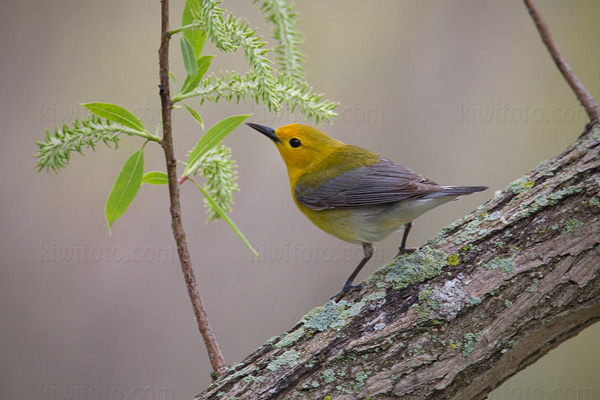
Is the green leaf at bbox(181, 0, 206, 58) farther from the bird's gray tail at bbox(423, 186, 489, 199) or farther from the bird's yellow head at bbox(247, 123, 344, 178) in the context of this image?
the bird's gray tail at bbox(423, 186, 489, 199)

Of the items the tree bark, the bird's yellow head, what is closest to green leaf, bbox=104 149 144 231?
the tree bark

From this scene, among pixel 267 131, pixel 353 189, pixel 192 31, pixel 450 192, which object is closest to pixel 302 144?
pixel 267 131

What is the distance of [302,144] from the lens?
3682mm

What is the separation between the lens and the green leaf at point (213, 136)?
2.37 meters

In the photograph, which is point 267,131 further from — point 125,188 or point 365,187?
point 125,188

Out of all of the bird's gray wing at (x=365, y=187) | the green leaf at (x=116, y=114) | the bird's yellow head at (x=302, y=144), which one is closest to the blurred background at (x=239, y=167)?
the bird's yellow head at (x=302, y=144)

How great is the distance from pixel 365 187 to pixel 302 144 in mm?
581

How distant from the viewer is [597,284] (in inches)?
91.7

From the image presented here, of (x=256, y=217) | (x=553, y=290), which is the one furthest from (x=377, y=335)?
(x=256, y=217)

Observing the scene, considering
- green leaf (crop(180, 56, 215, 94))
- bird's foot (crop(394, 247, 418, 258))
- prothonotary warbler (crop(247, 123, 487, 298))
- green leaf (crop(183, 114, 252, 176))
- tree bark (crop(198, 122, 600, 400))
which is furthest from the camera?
prothonotary warbler (crop(247, 123, 487, 298))

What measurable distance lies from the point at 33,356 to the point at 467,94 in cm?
436

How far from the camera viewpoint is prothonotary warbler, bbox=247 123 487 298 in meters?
3.14

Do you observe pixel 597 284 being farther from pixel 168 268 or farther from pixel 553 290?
pixel 168 268

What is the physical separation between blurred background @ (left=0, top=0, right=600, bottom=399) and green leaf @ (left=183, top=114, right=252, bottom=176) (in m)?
2.23
